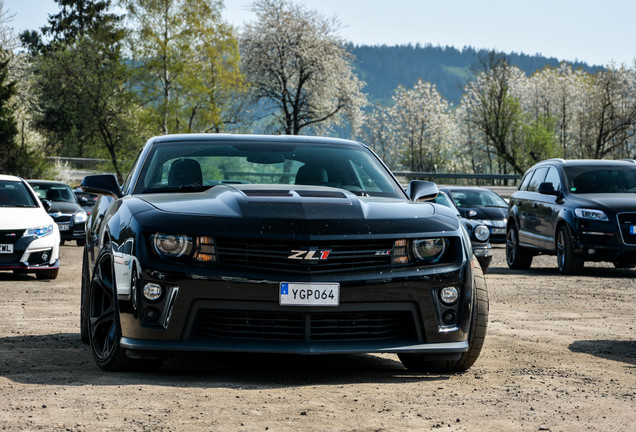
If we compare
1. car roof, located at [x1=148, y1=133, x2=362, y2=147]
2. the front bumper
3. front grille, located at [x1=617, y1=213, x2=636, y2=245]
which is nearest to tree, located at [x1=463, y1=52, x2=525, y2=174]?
front grille, located at [x1=617, y1=213, x2=636, y2=245]

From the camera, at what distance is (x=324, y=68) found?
66625mm

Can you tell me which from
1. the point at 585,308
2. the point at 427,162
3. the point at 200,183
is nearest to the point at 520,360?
the point at 200,183

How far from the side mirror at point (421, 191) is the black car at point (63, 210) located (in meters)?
19.7

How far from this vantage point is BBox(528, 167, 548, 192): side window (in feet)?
59.9

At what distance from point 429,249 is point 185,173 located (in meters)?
1.84

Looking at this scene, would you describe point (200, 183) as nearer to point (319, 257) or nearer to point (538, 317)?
point (319, 257)

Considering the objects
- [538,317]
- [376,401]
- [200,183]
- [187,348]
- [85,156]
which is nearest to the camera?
[376,401]

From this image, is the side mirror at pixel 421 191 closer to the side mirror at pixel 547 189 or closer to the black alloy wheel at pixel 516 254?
the side mirror at pixel 547 189

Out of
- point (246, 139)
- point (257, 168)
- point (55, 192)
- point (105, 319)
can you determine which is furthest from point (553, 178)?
point (55, 192)

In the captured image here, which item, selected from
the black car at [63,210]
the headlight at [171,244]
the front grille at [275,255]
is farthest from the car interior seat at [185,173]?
the black car at [63,210]

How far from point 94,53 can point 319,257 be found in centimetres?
5906

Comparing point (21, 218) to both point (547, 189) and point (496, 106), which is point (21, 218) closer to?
point (547, 189)

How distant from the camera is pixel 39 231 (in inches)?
585

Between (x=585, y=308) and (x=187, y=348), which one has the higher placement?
(x=187, y=348)
